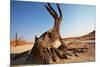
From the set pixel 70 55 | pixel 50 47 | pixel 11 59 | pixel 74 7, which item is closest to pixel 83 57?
pixel 70 55

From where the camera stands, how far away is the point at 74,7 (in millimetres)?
2047

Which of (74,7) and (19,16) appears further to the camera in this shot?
(74,7)

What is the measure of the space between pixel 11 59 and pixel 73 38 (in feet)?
2.18

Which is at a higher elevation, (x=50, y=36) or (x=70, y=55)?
(x=50, y=36)

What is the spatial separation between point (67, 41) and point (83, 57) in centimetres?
25

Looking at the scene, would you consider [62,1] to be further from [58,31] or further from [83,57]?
[83,57]

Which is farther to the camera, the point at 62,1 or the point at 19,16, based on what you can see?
the point at 62,1

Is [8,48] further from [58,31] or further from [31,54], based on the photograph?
[58,31]

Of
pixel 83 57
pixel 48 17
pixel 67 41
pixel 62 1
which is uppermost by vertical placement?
pixel 62 1

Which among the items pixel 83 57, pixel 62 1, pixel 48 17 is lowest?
pixel 83 57

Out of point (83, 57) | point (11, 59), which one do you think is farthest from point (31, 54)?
point (83, 57)

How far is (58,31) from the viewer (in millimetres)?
1986

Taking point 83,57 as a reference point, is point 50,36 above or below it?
above

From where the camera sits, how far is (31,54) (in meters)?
1.90
